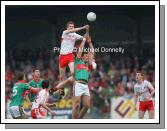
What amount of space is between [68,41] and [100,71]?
930 centimetres

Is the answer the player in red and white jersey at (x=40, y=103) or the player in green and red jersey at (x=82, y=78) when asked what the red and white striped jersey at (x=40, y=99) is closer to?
the player in red and white jersey at (x=40, y=103)

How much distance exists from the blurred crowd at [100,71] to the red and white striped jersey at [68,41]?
665 centimetres

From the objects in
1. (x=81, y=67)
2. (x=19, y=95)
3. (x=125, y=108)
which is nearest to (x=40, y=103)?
(x=19, y=95)

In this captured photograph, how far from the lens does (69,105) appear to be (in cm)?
2408

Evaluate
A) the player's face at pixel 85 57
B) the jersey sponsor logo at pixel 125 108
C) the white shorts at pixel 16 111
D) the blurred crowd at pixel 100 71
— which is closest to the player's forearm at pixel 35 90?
the white shorts at pixel 16 111

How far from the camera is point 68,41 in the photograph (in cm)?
1695

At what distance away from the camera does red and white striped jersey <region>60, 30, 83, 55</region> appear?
16.9 meters

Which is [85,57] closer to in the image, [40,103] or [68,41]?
[68,41]

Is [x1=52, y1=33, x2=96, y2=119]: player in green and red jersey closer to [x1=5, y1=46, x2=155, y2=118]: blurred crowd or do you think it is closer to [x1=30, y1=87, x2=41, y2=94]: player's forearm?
[x1=30, y1=87, x2=41, y2=94]: player's forearm

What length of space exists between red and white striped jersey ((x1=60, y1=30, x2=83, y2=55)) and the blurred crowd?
21.8ft

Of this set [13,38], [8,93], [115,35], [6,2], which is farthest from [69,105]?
[6,2]

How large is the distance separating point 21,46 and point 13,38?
1.59 ft

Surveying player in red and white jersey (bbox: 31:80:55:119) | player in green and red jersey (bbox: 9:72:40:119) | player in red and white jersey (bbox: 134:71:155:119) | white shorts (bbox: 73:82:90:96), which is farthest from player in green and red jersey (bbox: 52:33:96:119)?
player in red and white jersey (bbox: 134:71:155:119)

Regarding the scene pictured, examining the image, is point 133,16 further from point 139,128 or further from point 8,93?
point 139,128
